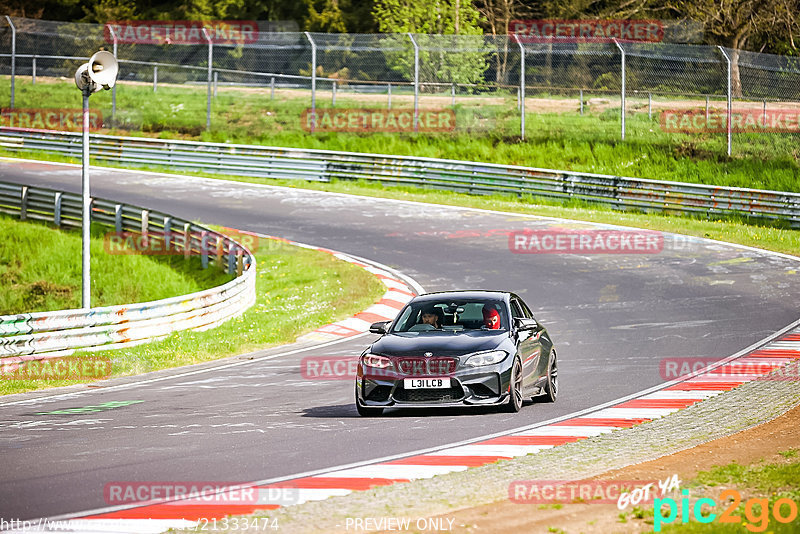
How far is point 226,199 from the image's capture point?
34.5m

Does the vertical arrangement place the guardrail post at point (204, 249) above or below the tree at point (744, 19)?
below

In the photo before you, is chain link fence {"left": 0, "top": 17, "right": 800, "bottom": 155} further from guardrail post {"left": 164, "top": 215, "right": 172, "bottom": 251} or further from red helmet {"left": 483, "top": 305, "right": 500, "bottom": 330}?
red helmet {"left": 483, "top": 305, "right": 500, "bottom": 330}

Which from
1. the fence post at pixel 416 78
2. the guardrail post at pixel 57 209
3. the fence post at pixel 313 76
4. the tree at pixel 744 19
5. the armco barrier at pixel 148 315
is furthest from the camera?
the tree at pixel 744 19

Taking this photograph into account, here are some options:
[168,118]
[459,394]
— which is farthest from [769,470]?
[168,118]

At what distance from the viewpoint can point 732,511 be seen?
7.14 metres

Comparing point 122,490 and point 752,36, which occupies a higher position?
point 752,36

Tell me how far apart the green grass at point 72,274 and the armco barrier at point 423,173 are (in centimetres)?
887

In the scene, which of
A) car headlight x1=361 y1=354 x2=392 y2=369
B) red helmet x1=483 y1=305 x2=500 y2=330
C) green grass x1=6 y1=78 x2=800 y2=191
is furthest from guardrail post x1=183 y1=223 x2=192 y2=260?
car headlight x1=361 y1=354 x2=392 y2=369

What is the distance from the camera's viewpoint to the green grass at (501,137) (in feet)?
108

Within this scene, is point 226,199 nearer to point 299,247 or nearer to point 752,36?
point 299,247

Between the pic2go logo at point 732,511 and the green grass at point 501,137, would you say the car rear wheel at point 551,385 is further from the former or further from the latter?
the green grass at point 501,137

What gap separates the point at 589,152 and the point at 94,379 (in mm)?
23630

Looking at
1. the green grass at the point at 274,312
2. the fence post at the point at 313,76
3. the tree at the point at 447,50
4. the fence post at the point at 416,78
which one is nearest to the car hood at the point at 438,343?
the green grass at the point at 274,312

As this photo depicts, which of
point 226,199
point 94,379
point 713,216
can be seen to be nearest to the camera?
point 94,379
